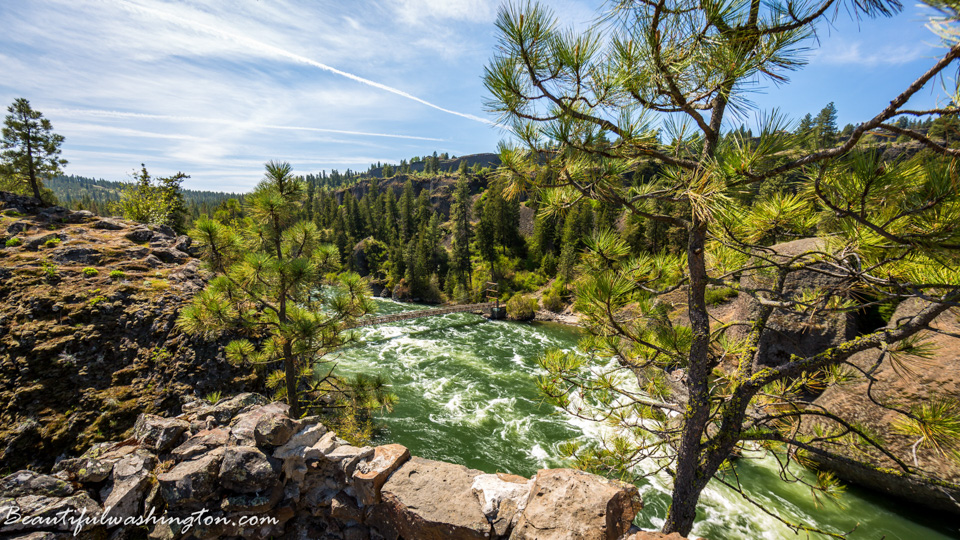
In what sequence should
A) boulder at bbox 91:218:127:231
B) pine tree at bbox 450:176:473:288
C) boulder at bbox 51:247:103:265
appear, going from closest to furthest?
boulder at bbox 51:247:103:265 → boulder at bbox 91:218:127:231 → pine tree at bbox 450:176:473:288

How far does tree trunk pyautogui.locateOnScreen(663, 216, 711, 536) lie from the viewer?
2514 millimetres

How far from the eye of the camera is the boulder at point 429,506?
9.73 ft

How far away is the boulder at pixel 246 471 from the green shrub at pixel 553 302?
92.3 feet

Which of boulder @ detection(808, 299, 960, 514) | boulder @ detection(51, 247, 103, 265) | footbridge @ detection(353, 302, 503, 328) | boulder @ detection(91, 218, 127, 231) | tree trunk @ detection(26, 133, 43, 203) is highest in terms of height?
tree trunk @ detection(26, 133, 43, 203)

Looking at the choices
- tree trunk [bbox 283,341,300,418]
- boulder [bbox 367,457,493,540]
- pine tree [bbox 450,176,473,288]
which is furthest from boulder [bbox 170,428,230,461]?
pine tree [bbox 450,176,473,288]

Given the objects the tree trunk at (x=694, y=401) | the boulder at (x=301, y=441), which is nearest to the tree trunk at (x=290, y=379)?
the boulder at (x=301, y=441)

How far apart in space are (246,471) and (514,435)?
7.95 m

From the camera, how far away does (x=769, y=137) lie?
181 centimetres

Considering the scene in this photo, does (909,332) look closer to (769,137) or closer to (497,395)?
(769,137)

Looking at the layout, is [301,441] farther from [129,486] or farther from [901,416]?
[901,416]

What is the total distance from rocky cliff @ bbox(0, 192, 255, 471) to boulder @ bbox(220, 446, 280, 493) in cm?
539

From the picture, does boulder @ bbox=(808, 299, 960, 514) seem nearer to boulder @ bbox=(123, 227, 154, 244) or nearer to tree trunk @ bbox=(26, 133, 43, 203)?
boulder @ bbox=(123, 227, 154, 244)

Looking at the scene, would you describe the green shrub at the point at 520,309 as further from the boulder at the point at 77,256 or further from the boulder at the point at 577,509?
the boulder at the point at 577,509

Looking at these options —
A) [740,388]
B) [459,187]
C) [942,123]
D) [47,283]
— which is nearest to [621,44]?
[942,123]
